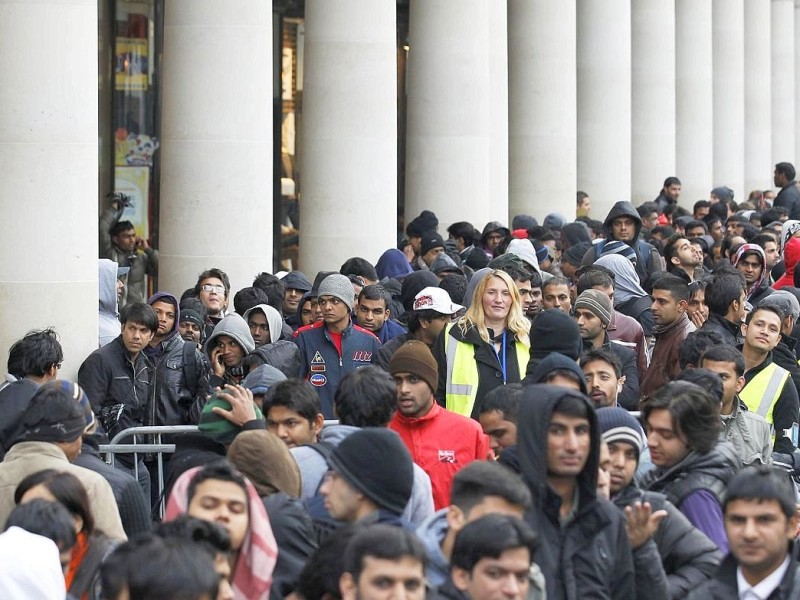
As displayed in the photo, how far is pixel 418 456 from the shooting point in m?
9.33

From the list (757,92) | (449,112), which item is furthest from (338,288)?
(757,92)

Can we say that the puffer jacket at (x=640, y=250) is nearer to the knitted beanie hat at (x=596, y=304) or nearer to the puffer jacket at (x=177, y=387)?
the knitted beanie hat at (x=596, y=304)

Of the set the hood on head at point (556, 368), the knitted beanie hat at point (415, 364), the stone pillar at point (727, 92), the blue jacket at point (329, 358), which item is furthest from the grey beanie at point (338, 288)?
the stone pillar at point (727, 92)

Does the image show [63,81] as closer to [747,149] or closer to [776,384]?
[776,384]

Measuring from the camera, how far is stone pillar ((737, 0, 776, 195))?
45188 mm

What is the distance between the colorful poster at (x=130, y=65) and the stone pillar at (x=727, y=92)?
1926 centimetres

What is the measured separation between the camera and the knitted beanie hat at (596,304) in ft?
39.7

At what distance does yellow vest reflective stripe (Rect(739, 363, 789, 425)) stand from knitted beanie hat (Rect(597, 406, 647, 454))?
2.60 metres

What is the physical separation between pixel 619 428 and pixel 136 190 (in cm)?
1878

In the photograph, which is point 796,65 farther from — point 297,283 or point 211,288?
point 211,288

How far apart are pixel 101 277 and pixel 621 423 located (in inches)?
291

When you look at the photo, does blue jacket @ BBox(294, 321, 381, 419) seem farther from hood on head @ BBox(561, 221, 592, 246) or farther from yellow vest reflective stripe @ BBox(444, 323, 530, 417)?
hood on head @ BBox(561, 221, 592, 246)

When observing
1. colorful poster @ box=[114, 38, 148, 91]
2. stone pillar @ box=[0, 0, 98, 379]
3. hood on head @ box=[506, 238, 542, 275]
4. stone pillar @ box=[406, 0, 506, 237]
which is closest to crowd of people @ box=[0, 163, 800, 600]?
stone pillar @ box=[0, 0, 98, 379]

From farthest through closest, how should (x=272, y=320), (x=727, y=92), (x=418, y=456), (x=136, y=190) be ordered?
(x=727, y=92)
(x=136, y=190)
(x=272, y=320)
(x=418, y=456)
